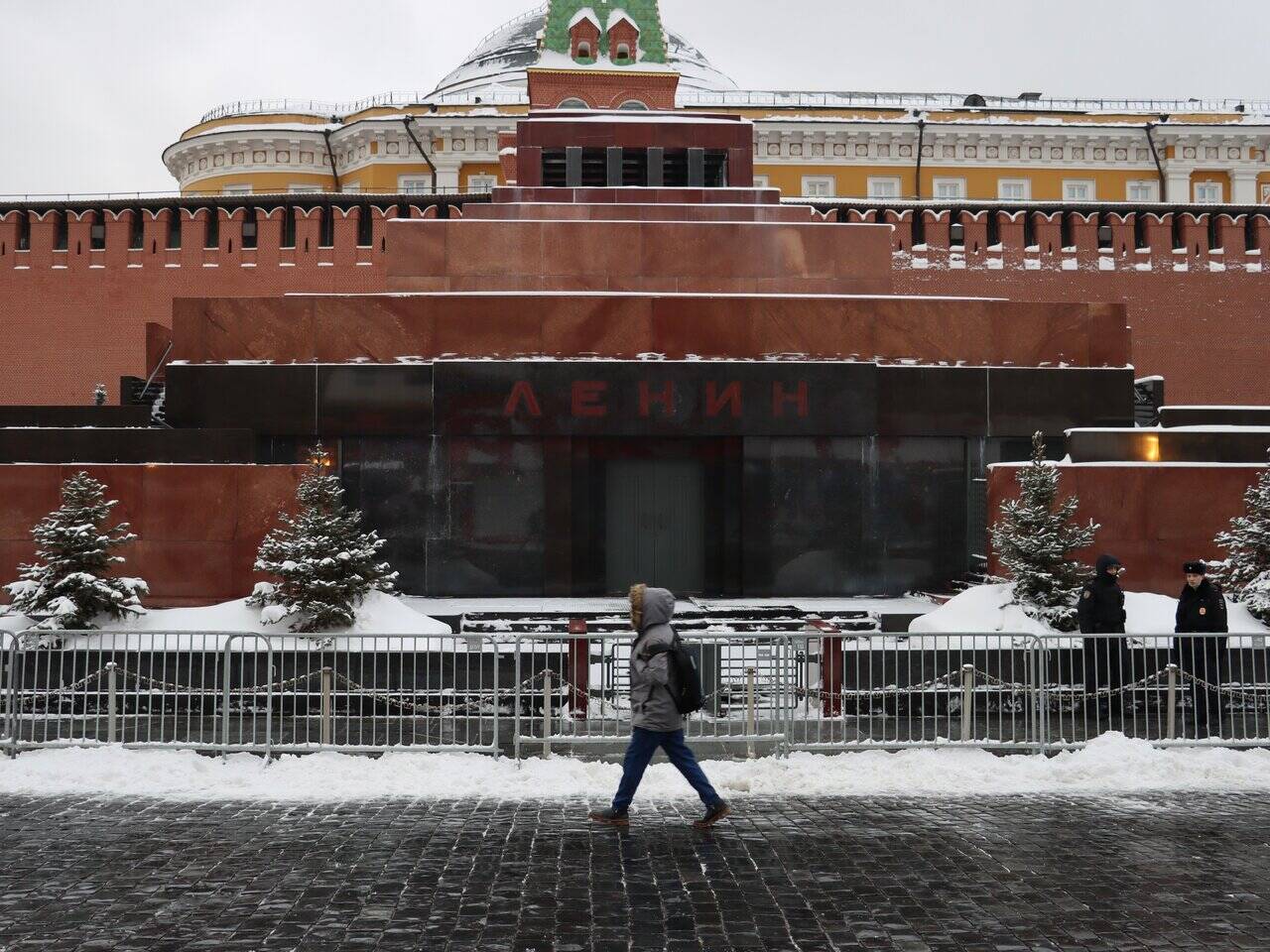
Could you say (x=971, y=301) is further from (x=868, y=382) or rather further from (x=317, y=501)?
(x=317, y=501)

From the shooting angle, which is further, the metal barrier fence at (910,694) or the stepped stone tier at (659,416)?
the stepped stone tier at (659,416)

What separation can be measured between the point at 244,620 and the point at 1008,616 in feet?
25.7

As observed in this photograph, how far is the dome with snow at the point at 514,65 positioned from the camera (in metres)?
40.8

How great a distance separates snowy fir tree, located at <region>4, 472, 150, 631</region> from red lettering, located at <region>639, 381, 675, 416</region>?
6.50m

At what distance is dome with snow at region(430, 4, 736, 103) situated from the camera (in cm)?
4078

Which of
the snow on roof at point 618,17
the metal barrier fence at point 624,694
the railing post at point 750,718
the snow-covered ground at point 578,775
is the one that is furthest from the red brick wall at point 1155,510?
the snow on roof at point 618,17

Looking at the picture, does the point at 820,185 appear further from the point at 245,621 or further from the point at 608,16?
the point at 245,621

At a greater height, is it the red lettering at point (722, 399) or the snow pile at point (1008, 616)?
the red lettering at point (722, 399)

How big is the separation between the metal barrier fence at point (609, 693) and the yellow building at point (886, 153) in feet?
92.5

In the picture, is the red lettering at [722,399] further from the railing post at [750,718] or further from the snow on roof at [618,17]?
the snow on roof at [618,17]

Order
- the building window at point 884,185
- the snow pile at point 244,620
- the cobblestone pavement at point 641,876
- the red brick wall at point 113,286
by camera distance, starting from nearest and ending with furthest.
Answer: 1. the cobblestone pavement at point 641,876
2. the snow pile at point 244,620
3. the red brick wall at point 113,286
4. the building window at point 884,185

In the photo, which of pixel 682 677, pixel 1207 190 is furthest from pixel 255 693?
pixel 1207 190

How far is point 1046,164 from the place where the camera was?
3859 centimetres

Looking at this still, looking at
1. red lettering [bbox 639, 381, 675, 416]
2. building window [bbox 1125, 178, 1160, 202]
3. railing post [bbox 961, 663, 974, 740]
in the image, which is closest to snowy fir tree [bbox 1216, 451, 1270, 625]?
railing post [bbox 961, 663, 974, 740]
